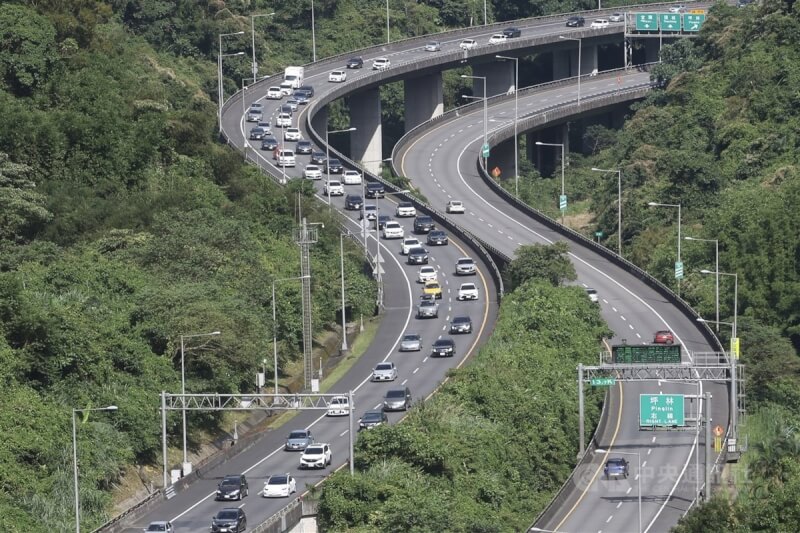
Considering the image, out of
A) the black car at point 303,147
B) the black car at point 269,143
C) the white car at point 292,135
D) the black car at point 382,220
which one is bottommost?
the black car at point 382,220

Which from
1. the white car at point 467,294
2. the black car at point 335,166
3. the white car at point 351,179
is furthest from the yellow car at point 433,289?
the black car at point 335,166

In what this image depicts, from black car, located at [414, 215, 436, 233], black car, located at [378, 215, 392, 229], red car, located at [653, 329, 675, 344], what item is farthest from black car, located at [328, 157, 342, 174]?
red car, located at [653, 329, 675, 344]

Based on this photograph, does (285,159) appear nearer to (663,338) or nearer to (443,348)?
(443,348)

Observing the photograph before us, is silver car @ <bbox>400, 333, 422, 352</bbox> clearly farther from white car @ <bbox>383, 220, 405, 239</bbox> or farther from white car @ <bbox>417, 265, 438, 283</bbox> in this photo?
white car @ <bbox>383, 220, 405, 239</bbox>

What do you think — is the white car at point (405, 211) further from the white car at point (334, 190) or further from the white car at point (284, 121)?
the white car at point (284, 121)

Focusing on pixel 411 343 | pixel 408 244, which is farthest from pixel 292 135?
pixel 411 343
